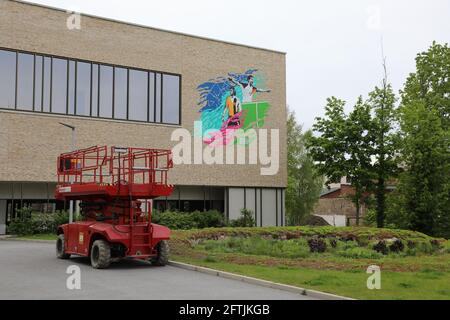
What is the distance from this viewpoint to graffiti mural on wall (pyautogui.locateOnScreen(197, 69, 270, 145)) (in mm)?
40125

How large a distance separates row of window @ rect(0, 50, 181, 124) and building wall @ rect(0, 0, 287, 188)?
48 centimetres

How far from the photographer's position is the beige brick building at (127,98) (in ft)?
108

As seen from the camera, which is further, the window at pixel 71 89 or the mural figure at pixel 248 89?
the mural figure at pixel 248 89

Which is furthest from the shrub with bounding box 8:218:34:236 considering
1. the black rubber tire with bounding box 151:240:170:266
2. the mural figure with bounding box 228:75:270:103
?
the mural figure with bounding box 228:75:270:103

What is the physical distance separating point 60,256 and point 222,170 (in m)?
22.5

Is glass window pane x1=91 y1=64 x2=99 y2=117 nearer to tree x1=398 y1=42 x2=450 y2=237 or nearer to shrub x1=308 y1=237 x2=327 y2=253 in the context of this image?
tree x1=398 y1=42 x2=450 y2=237

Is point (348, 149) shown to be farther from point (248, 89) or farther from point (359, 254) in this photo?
point (359, 254)

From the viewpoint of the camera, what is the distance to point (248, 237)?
80.8 ft

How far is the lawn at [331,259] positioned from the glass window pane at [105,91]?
1420cm

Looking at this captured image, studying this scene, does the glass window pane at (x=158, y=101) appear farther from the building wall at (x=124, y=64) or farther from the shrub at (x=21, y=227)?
A: the shrub at (x=21, y=227)

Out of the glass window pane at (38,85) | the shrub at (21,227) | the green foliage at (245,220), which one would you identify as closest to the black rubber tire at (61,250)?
the shrub at (21,227)

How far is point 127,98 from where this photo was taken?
3691cm
